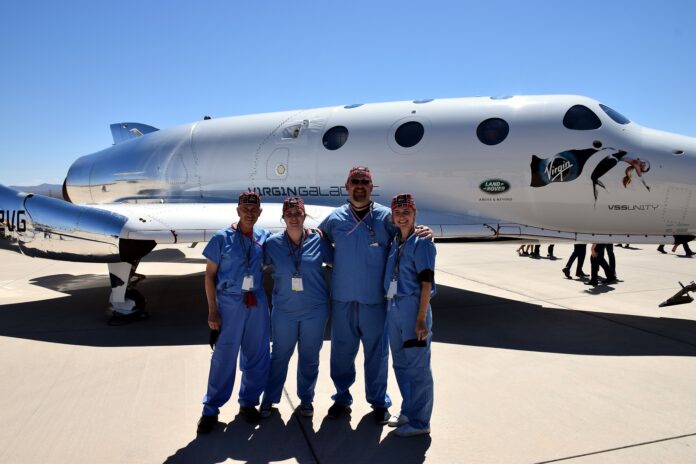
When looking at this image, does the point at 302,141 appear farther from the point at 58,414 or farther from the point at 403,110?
the point at 58,414

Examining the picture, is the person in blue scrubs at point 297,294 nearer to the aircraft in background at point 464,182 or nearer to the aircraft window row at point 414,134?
the aircraft in background at point 464,182

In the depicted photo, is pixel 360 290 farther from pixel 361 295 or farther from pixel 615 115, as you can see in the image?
pixel 615 115

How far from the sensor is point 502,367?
4.52 meters

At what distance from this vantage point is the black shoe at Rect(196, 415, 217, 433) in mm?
3305

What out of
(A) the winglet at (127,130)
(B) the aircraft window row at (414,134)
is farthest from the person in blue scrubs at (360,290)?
(A) the winglet at (127,130)

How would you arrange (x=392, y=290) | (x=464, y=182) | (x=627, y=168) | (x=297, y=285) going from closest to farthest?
(x=392, y=290) → (x=297, y=285) → (x=627, y=168) → (x=464, y=182)

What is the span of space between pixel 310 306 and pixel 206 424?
1082mm

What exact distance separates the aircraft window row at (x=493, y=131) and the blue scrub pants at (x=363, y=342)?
3.67m

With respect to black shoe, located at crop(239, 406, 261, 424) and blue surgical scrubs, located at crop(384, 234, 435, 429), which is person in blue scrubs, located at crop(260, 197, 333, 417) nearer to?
black shoe, located at crop(239, 406, 261, 424)

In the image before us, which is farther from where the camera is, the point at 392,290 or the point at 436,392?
the point at 436,392

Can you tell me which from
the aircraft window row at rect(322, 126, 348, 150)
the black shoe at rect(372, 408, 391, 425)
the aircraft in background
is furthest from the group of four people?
the aircraft window row at rect(322, 126, 348, 150)

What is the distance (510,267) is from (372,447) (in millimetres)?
8981

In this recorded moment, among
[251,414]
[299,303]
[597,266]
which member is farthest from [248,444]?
[597,266]

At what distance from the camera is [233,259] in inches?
134
